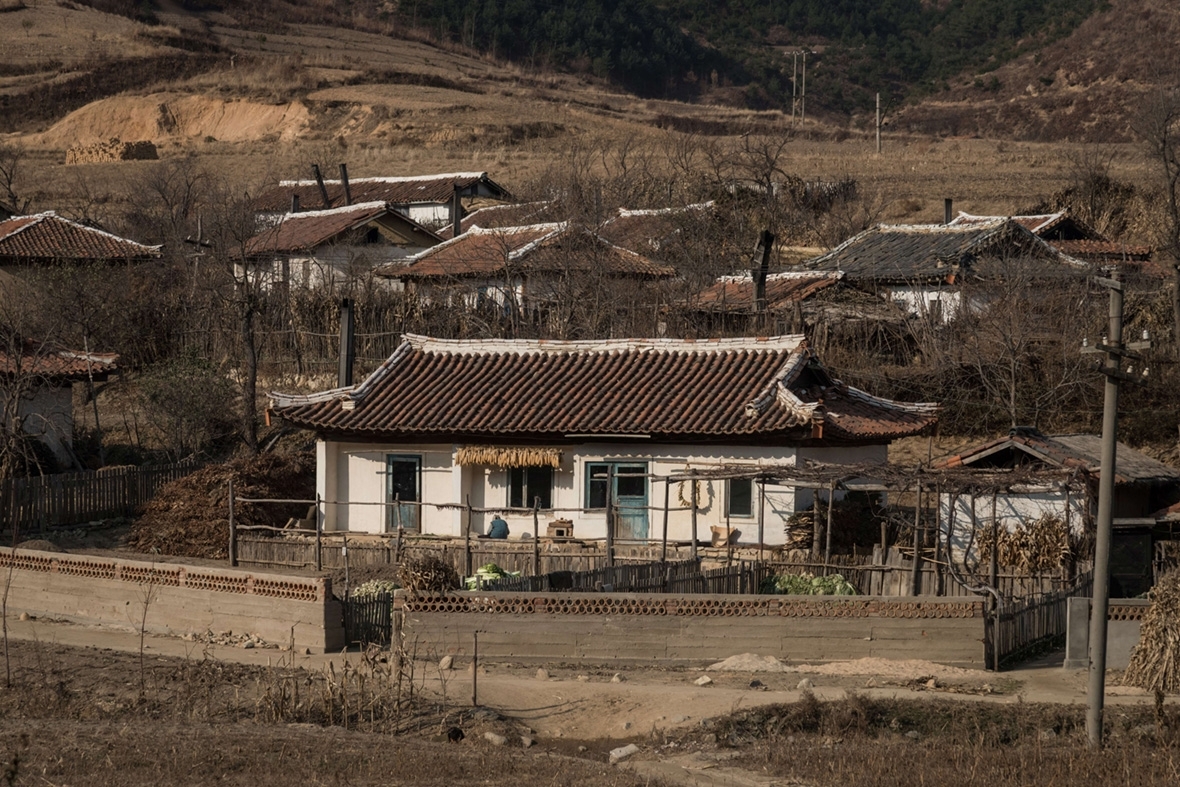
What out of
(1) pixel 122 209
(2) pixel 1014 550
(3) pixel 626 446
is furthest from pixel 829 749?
(1) pixel 122 209

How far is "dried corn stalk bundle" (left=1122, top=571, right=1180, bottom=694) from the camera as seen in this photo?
17641mm

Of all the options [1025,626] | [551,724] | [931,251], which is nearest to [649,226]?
[931,251]

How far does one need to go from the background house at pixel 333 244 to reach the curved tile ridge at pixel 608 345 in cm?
1334

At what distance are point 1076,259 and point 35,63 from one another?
7417cm

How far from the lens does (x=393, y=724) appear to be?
1625 centimetres

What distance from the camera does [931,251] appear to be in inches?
1576

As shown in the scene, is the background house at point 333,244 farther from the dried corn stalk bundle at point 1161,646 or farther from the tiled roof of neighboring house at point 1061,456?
the dried corn stalk bundle at point 1161,646

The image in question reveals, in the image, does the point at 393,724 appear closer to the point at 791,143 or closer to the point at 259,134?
the point at 791,143

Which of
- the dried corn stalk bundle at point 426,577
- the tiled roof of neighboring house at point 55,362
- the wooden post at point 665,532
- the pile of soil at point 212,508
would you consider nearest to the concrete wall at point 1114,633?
the wooden post at point 665,532

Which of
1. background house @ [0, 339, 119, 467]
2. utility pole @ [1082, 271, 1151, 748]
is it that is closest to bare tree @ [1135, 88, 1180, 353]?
utility pole @ [1082, 271, 1151, 748]

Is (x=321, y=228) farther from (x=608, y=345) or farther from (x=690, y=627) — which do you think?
(x=690, y=627)

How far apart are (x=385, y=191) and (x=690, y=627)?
44152mm

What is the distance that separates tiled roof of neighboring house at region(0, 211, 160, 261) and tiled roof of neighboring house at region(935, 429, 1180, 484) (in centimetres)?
2720

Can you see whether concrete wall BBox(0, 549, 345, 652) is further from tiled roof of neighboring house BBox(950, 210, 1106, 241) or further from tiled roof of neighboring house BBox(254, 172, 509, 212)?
tiled roof of neighboring house BBox(254, 172, 509, 212)
